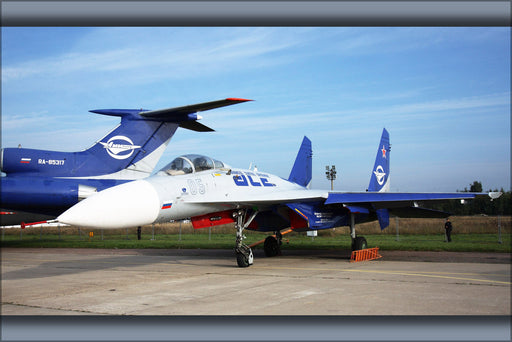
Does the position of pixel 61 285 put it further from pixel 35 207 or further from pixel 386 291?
pixel 386 291

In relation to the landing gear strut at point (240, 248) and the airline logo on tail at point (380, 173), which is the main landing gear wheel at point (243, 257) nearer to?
the landing gear strut at point (240, 248)

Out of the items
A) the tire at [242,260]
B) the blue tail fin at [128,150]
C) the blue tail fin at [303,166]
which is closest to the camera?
the tire at [242,260]

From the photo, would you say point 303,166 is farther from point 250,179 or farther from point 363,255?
point 250,179

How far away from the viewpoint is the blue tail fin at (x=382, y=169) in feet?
59.1

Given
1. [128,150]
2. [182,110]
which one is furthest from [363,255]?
[128,150]

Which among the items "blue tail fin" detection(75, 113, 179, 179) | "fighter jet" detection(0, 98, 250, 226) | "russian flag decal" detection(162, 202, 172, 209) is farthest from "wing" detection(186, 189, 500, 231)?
"blue tail fin" detection(75, 113, 179, 179)

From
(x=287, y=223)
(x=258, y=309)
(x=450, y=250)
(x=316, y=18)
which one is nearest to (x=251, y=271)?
(x=287, y=223)

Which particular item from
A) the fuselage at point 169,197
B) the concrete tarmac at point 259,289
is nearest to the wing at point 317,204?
the fuselage at point 169,197

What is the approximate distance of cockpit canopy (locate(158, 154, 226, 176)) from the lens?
1058 centimetres

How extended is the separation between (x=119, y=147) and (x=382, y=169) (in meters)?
10.7

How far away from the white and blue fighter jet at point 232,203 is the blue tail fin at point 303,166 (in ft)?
10.8

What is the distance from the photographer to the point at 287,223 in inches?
584

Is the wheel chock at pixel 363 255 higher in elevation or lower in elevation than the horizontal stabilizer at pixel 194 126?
lower

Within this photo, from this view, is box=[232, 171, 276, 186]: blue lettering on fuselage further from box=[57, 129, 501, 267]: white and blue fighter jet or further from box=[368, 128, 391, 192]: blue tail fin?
box=[368, 128, 391, 192]: blue tail fin
